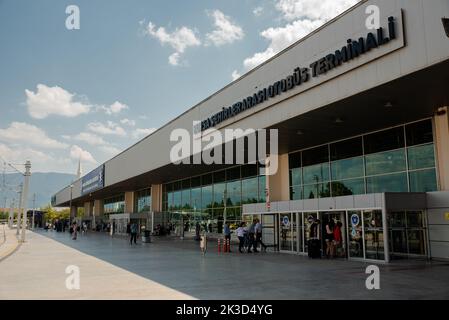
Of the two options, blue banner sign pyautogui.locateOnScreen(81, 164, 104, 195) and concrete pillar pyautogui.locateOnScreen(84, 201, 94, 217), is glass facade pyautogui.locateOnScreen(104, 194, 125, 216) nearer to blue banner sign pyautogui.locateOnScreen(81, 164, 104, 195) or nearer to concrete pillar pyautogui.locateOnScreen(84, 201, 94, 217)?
blue banner sign pyautogui.locateOnScreen(81, 164, 104, 195)

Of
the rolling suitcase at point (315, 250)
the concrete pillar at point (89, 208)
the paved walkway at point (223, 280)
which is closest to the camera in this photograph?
the paved walkway at point (223, 280)

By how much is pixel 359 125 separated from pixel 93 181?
140 ft

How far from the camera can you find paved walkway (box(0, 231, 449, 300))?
29.4 feet

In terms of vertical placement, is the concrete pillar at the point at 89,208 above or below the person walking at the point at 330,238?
above

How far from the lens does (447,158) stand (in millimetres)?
15461

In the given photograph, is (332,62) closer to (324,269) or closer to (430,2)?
(430,2)

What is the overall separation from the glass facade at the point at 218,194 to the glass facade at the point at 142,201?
6403 mm

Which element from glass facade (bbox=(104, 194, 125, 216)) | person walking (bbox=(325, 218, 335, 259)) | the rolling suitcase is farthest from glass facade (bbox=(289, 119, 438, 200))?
glass facade (bbox=(104, 194, 125, 216))

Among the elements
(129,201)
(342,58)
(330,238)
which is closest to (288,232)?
(330,238)

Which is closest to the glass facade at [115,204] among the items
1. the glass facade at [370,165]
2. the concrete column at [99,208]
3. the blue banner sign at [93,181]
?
the concrete column at [99,208]

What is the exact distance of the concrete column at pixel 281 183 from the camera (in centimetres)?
2420

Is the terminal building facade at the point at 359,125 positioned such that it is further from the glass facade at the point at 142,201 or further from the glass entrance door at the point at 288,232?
the glass facade at the point at 142,201

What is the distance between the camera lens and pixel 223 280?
11000 mm

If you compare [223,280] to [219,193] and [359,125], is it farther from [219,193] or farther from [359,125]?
[219,193]
